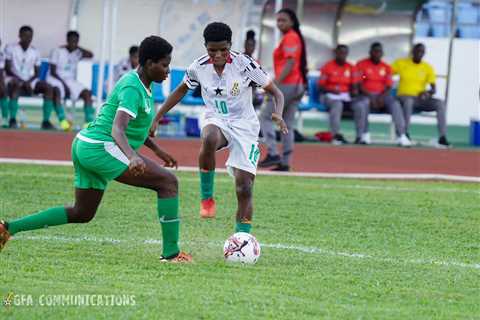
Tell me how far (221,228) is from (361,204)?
8.83 ft

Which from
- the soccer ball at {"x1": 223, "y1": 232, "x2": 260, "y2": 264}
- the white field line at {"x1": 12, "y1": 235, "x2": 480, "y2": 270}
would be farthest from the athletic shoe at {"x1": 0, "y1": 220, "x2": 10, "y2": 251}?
the soccer ball at {"x1": 223, "y1": 232, "x2": 260, "y2": 264}

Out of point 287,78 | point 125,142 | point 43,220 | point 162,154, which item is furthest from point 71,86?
point 125,142

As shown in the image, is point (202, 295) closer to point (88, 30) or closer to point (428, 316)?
point (428, 316)

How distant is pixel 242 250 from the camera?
8.85m

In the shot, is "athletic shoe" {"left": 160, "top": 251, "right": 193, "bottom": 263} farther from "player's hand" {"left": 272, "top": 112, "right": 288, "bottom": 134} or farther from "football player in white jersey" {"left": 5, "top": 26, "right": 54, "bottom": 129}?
"football player in white jersey" {"left": 5, "top": 26, "right": 54, "bottom": 129}

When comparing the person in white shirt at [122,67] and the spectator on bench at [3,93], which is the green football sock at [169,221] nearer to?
the person in white shirt at [122,67]

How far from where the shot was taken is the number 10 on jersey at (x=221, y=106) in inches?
408

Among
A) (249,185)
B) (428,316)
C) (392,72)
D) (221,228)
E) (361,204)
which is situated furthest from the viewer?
(392,72)

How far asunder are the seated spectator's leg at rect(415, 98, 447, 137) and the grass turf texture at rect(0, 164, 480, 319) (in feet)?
28.1

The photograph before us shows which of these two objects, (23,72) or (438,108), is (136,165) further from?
(438,108)

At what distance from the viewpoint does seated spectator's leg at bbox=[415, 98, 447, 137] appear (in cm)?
2294

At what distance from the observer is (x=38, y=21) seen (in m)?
24.3

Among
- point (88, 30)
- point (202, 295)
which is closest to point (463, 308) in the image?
point (202, 295)

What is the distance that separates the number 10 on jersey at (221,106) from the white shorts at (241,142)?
0.24 ft
